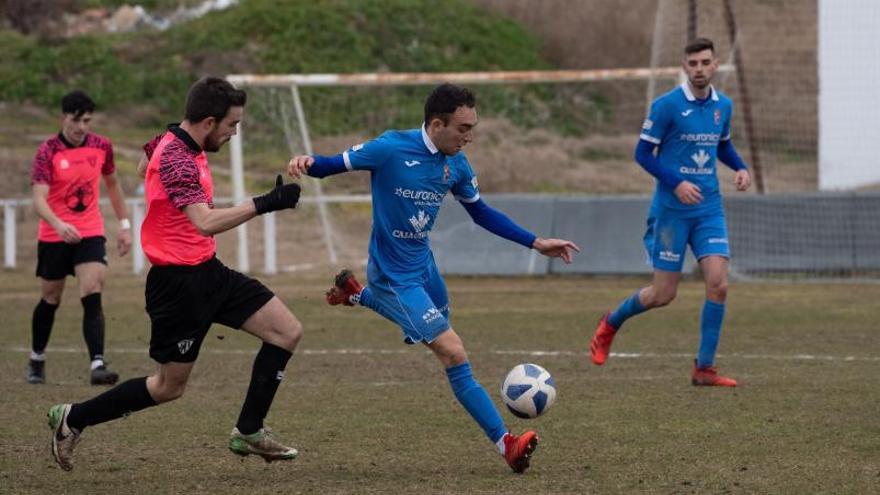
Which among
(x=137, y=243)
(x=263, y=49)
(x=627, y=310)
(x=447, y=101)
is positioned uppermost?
(x=447, y=101)

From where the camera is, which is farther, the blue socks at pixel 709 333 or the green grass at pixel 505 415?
the blue socks at pixel 709 333

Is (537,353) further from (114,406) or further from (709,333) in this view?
(114,406)

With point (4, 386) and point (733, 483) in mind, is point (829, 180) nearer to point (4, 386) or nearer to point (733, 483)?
point (4, 386)

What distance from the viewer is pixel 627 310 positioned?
1069 centimetres

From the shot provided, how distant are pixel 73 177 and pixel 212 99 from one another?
4.40 metres

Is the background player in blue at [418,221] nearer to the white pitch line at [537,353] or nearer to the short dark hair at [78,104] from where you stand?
the short dark hair at [78,104]

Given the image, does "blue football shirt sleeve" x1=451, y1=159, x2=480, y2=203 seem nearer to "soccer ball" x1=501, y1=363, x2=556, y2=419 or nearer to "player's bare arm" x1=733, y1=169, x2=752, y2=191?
"soccer ball" x1=501, y1=363, x2=556, y2=419

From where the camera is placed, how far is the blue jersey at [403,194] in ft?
24.8

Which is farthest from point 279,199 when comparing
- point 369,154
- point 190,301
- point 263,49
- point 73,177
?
point 263,49

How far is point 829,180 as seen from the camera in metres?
21.2

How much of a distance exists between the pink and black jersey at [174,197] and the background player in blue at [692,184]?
4032 millimetres

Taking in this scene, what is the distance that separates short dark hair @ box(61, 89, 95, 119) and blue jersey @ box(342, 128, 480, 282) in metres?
3.78

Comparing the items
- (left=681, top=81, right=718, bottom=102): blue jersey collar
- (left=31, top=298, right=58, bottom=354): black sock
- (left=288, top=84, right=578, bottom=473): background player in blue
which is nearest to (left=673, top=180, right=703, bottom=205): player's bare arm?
(left=681, top=81, right=718, bottom=102): blue jersey collar

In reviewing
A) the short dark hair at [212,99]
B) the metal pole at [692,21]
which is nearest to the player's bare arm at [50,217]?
the short dark hair at [212,99]
